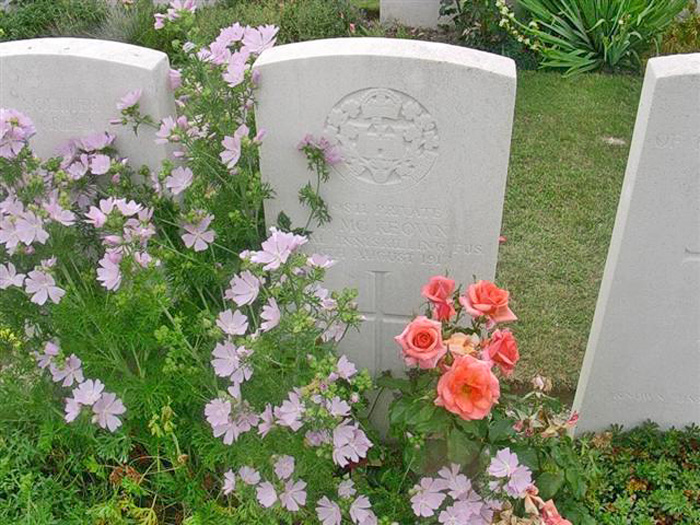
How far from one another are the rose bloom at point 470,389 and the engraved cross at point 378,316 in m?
0.71

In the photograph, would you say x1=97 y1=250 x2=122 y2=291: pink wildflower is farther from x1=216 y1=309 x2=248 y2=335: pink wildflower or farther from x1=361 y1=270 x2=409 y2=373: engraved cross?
x1=361 y1=270 x2=409 y2=373: engraved cross

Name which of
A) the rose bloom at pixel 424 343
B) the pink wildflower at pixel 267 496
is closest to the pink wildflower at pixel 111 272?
the pink wildflower at pixel 267 496

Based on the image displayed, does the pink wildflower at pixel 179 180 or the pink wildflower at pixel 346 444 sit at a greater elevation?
the pink wildflower at pixel 179 180

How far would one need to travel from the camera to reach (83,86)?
274cm

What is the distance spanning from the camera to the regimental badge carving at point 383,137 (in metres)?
2.46

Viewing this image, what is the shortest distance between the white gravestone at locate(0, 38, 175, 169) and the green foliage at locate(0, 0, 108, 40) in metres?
4.03

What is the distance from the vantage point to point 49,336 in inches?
109

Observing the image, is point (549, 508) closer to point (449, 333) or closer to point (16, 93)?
point (449, 333)

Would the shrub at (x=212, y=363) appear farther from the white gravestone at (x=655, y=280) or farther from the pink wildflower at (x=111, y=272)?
the white gravestone at (x=655, y=280)

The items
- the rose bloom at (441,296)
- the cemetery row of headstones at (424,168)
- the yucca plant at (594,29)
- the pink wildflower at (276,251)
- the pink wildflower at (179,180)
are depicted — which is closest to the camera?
the pink wildflower at (276,251)

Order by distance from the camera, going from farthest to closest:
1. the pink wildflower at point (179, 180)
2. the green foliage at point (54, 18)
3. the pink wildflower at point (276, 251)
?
the green foliage at point (54, 18) < the pink wildflower at point (179, 180) < the pink wildflower at point (276, 251)

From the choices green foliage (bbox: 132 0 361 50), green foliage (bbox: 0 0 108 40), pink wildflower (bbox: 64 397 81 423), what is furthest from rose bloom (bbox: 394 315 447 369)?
green foliage (bbox: 0 0 108 40)

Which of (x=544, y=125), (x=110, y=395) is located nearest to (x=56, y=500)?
(x=110, y=395)

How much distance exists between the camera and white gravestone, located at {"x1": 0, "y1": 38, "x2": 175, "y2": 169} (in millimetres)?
2678
